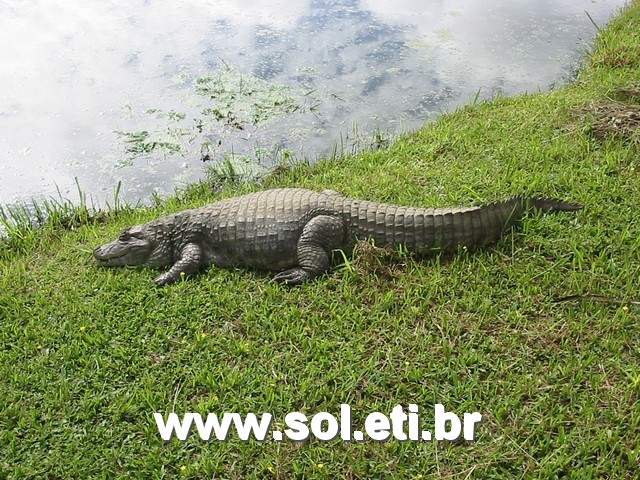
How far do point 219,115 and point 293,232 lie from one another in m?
3.52

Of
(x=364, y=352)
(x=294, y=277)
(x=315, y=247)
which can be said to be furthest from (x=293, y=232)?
(x=364, y=352)

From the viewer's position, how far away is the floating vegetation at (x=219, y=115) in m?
6.73

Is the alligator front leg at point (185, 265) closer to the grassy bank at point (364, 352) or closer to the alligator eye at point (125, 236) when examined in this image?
the grassy bank at point (364, 352)

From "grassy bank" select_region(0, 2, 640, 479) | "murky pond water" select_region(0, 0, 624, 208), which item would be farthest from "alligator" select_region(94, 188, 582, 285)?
"murky pond water" select_region(0, 0, 624, 208)

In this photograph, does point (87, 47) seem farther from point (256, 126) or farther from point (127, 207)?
point (127, 207)

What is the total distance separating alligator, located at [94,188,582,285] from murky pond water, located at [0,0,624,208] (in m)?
1.70

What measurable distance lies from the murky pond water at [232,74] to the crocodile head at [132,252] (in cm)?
164

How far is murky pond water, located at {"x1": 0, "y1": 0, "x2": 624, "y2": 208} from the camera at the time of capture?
6.62 metres

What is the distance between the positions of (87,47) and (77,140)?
2828mm

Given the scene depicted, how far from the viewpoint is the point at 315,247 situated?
4.15 meters

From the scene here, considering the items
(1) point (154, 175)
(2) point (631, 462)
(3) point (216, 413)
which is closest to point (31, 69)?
(1) point (154, 175)

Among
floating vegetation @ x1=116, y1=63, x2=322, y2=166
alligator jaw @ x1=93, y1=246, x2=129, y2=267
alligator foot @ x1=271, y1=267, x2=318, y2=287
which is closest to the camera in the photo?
alligator foot @ x1=271, y1=267, x2=318, y2=287

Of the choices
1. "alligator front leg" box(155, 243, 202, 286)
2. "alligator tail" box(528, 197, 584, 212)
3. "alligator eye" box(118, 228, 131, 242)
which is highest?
"alligator eye" box(118, 228, 131, 242)

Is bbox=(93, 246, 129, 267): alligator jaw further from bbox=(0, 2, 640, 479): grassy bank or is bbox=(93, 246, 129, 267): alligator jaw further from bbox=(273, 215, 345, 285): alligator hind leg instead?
bbox=(273, 215, 345, 285): alligator hind leg
